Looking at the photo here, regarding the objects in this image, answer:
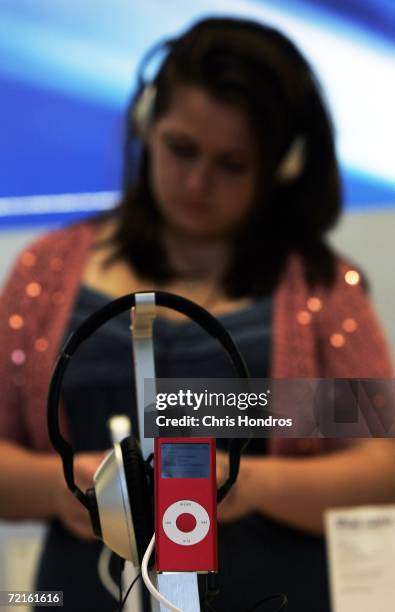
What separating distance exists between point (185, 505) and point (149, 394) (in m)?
0.09

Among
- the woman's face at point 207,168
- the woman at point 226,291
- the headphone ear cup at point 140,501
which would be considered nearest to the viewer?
the headphone ear cup at point 140,501

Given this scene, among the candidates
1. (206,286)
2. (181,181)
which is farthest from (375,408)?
(181,181)

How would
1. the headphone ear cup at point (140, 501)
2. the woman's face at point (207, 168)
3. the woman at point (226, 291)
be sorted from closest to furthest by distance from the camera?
the headphone ear cup at point (140, 501) → the woman at point (226, 291) → the woman's face at point (207, 168)

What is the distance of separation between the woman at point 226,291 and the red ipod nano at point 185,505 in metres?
0.06

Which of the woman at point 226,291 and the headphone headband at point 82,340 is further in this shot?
the woman at point 226,291

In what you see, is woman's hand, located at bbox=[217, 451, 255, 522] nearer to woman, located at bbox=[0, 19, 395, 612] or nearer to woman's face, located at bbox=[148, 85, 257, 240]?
woman, located at bbox=[0, 19, 395, 612]

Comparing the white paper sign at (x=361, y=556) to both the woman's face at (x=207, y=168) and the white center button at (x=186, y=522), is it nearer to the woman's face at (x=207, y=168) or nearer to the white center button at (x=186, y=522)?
the white center button at (x=186, y=522)

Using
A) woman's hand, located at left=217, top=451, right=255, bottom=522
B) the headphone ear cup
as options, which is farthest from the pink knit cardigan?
the headphone ear cup

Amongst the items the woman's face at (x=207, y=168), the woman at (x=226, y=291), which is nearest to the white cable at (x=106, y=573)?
the woman at (x=226, y=291)

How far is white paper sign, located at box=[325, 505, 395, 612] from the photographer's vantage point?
733 millimetres

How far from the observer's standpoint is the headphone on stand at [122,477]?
575 mm

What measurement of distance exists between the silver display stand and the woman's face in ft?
1.03

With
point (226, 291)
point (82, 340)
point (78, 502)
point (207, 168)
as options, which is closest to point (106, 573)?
point (78, 502)

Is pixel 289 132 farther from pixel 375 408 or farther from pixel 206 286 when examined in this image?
pixel 375 408
